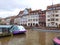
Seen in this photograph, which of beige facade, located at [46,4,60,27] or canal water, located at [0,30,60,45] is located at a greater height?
beige facade, located at [46,4,60,27]

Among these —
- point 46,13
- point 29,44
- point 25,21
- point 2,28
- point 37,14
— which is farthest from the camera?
point 25,21

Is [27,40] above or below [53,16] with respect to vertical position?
below

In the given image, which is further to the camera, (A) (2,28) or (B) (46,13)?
(B) (46,13)

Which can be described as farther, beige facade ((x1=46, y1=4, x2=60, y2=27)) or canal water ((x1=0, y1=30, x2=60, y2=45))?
beige facade ((x1=46, y1=4, x2=60, y2=27))

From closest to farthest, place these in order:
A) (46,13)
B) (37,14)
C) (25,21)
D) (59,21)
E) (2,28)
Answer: (2,28) < (59,21) < (46,13) < (37,14) < (25,21)

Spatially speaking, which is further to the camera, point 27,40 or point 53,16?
point 53,16

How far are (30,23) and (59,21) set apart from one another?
11.2 meters

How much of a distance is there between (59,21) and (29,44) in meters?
31.5

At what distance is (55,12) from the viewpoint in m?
44.7

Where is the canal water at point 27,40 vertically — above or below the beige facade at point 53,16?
below

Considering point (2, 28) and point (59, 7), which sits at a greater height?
point (59, 7)

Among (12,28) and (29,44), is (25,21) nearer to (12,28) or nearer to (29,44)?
(12,28)

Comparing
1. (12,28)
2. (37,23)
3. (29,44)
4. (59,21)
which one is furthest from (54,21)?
(29,44)

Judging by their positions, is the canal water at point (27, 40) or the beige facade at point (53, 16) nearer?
the canal water at point (27, 40)
